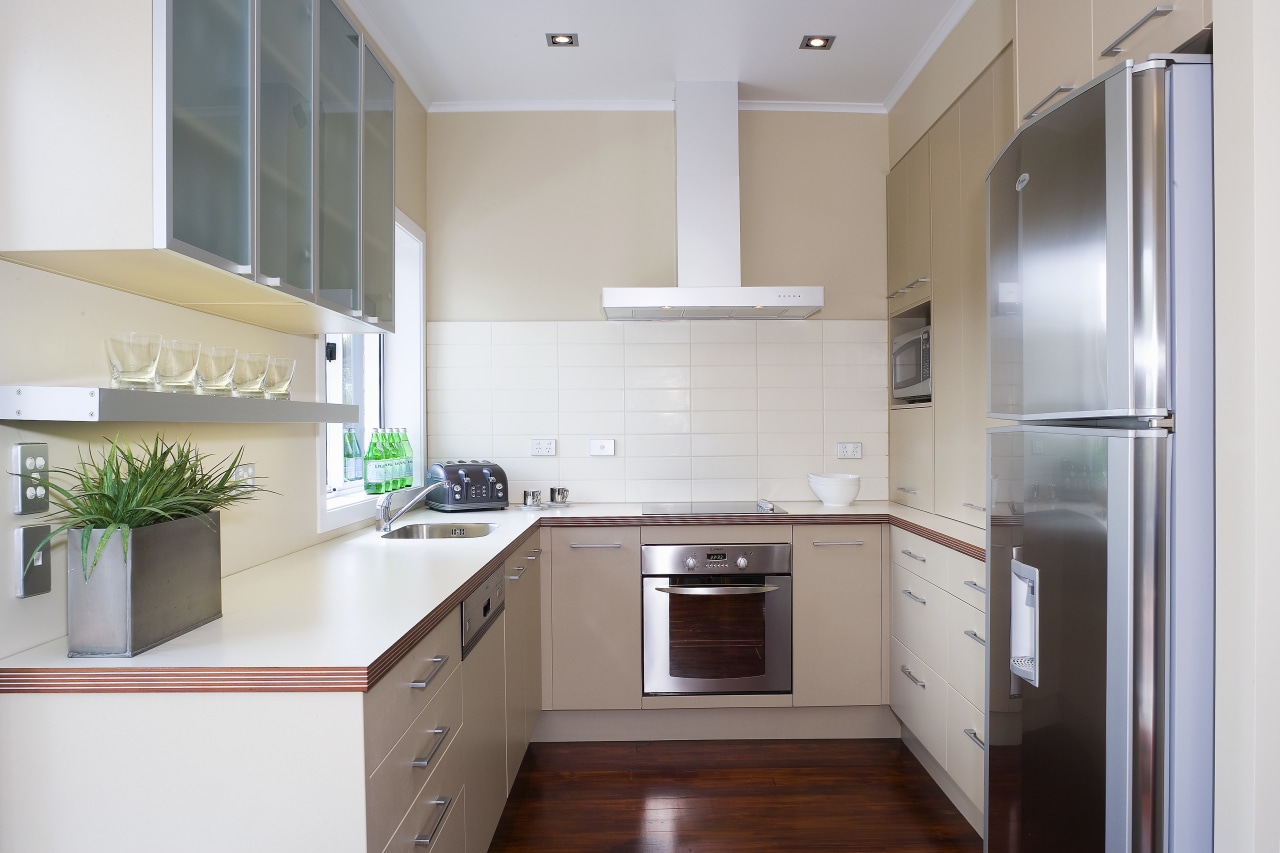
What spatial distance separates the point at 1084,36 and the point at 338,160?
1737 mm

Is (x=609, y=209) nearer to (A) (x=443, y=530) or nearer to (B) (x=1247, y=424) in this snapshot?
(A) (x=443, y=530)

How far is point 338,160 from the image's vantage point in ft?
6.12

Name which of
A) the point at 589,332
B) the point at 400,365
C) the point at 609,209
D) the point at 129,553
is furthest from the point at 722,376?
the point at 129,553

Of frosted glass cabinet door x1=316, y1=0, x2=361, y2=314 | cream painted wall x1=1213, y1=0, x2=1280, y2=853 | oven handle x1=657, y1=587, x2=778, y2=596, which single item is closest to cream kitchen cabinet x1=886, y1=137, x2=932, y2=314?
oven handle x1=657, y1=587, x2=778, y2=596

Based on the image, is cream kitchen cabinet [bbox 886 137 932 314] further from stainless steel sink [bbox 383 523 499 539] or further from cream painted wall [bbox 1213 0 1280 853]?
stainless steel sink [bbox 383 523 499 539]

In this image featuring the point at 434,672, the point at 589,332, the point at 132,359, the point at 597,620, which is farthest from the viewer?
the point at 589,332

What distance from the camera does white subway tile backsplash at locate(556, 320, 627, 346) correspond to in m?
3.43

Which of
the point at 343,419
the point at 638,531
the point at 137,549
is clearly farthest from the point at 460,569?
the point at 638,531

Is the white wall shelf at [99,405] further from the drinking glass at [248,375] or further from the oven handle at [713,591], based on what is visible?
the oven handle at [713,591]

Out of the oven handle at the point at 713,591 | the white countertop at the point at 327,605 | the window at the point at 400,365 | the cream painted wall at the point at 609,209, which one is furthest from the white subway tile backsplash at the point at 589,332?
the oven handle at the point at 713,591

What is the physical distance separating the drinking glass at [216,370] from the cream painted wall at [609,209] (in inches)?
74.7

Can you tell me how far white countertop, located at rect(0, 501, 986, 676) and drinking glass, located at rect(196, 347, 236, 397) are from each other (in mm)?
458

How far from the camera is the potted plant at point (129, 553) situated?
123 cm

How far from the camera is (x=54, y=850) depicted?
1173mm
